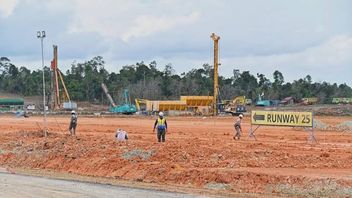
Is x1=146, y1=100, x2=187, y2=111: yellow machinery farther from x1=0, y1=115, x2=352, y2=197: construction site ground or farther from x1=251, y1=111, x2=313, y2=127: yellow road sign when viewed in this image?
x1=0, y1=115, x2=352, y2=197: construction site ground

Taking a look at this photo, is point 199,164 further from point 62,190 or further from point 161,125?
point 161,125

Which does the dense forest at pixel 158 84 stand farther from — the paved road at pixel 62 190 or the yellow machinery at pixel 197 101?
the paved road at pixel 62 190

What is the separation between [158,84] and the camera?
14875 cm

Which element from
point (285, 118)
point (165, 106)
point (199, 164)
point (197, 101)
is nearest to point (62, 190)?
point (199, 164)

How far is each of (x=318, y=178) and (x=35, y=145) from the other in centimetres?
1770

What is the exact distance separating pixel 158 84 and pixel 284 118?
113952mm

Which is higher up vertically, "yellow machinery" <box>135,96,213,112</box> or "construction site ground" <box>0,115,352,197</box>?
"yellow machinery" <box>135,96,213,112</box>

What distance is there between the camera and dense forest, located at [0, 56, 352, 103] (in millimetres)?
148875

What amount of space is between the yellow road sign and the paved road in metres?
15.5

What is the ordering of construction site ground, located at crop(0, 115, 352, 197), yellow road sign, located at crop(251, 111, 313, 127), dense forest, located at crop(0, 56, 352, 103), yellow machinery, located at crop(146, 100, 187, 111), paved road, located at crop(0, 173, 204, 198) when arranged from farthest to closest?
1. dense forest, located at crop(0, 56, 352, 103)
2. yellow machinery, located at crop(146, 100, 187, 111)
3. yellow road sign, located at crop(251, 111, 313, 127)
4. construction site ground, located at crop(0, 115, 352, 197)
5. paved road, located at crop(0, 173, 204, 198)

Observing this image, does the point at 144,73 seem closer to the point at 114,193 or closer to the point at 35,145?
the point at 35,145

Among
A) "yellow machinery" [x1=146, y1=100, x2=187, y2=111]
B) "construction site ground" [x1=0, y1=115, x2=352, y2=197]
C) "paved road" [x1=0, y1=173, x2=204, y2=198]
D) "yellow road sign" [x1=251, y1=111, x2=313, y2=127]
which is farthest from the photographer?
"yellow machinery" [x1=146, y1=100, x2=187, y2=111]

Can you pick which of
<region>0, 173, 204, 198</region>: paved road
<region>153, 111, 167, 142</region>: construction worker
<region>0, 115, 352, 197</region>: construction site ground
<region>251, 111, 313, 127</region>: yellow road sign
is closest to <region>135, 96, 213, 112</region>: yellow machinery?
<region>251, 111, 313, 127</region>: yellow road sign

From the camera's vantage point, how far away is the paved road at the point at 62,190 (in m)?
19.9
